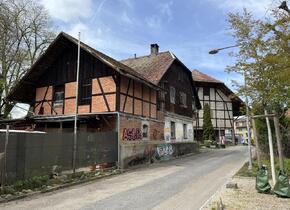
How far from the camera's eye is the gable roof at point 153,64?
23.7m

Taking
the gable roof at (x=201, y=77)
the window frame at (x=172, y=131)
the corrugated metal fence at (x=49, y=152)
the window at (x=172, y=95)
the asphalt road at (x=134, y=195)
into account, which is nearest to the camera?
the asphalt road at (x=134, y=195)

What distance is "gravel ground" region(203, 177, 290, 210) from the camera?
784cm

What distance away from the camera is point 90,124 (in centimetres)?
1888

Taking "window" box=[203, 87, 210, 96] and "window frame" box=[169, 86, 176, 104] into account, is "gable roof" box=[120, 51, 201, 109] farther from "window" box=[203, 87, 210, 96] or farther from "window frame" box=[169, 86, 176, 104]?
"window" box=[203, 87, 210, 96]

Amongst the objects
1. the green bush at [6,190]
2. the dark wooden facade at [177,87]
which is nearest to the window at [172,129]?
the dark wooden facade at [177,87]

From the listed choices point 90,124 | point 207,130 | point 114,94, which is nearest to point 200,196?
point 114,94

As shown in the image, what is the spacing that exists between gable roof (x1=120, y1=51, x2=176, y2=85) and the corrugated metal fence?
827 cm

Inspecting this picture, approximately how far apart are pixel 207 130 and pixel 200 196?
33.4 m

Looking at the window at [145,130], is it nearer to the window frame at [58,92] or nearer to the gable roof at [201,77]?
the window frame at [58,92]

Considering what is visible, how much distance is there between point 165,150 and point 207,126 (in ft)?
68.9

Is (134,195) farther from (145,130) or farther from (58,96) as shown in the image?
(58,96)

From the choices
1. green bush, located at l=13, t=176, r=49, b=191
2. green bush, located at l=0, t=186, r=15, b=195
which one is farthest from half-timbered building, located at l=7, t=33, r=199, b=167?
green bush, located at l=0, t=186, r=15, b=195

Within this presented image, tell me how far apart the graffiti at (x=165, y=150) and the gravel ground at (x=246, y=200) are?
11262mm

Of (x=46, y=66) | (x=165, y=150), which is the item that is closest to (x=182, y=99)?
(x=165, y=150)
